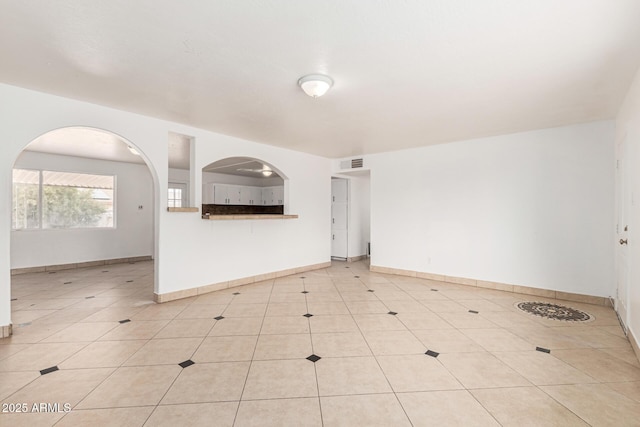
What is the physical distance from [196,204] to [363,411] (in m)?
3.72

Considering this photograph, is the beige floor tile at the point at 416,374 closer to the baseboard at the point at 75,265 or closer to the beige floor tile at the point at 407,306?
the beige floor tile at the point at 407,306

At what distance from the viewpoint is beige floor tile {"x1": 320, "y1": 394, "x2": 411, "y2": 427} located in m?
1.76

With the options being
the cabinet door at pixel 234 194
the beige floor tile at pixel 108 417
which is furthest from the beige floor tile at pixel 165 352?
the cabinet door at pixel 234 194

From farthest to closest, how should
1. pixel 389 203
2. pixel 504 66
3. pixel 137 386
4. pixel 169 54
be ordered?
pixel 389 203 → pixel 504 66 → pixel 169 54 → pixel 137 386

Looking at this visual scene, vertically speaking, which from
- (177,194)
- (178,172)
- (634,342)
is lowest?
(634,342)

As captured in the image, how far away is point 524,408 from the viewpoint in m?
1.89

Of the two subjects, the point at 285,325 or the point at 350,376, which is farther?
the point at 285,325

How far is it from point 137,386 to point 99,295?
320 centimetres

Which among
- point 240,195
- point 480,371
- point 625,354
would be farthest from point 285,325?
point 240,195

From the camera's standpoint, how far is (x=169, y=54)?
2357 millimetres

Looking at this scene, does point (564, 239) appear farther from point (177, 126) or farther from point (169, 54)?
point (177, 126)

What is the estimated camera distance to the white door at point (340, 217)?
7605 millimetres

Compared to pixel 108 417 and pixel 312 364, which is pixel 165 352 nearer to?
pixel 108 417

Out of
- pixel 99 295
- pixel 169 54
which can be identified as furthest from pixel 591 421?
pixel 99 295
